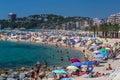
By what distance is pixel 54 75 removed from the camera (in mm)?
25688

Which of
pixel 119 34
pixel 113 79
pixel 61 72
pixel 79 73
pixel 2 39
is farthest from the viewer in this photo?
pixel 2 39

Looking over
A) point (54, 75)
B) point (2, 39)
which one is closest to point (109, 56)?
point (54, 75)

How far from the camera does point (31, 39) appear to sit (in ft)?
303

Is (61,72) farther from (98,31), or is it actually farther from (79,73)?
(98,31)

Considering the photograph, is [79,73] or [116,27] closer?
[79,73]

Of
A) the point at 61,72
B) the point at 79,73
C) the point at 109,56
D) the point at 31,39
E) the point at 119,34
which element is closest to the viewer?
the point at 61,72

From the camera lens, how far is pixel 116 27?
86.8 m

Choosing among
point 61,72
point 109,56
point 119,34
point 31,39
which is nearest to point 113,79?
point 61,72

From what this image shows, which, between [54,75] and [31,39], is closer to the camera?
[54,75]

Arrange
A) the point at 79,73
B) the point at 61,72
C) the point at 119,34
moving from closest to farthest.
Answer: the point at 61,72 < the point at 79,73 < the point at 119,34

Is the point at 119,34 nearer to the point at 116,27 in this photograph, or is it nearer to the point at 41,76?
the point at 116,27

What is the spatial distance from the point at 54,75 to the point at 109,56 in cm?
1378

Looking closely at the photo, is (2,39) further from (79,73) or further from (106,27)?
(79,73)

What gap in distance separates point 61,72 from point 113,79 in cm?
782
